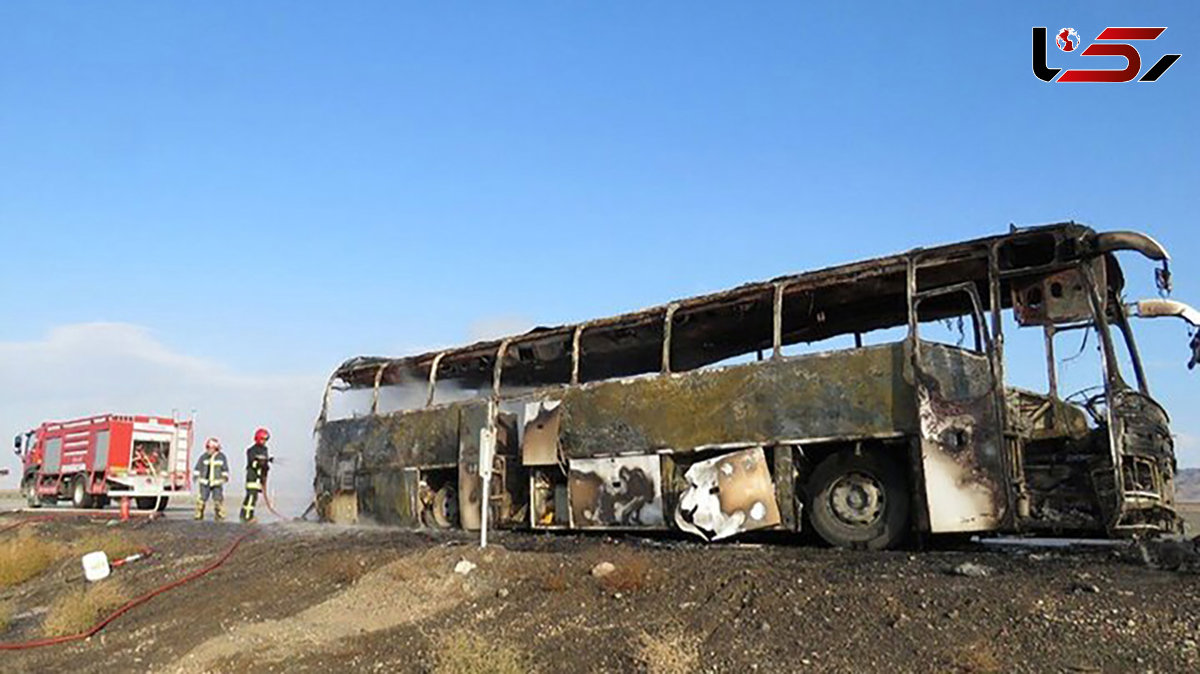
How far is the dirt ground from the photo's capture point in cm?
523

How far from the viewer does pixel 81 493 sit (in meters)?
24.8

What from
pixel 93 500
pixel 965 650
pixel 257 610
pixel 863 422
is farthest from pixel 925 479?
pixel 93 500

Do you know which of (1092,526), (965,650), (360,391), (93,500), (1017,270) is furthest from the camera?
(93,500)

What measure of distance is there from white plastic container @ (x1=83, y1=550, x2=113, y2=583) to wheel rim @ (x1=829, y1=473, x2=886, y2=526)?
9.33 m

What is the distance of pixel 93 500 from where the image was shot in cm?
2456

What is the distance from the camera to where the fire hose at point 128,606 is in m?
8.51

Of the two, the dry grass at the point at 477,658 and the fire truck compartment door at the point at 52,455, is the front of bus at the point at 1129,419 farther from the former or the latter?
the fire truck compartment door at the point at 52,455

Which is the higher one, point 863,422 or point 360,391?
point 360,391

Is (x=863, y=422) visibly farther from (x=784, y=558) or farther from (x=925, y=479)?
(x=784, y=558)

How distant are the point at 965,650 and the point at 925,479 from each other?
305 cm

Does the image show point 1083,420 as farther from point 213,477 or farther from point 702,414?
point 213,477

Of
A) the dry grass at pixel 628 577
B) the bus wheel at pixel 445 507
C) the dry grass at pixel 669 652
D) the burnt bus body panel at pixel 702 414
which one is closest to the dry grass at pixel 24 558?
the burnt bus body panel at pixel 702 414

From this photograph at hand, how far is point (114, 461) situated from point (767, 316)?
2056 centimetres

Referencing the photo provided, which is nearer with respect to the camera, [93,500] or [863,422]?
[863,422]
